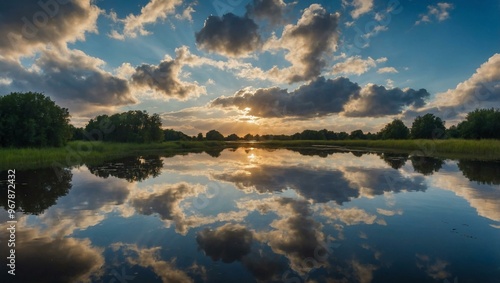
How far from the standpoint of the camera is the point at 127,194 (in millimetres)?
17938

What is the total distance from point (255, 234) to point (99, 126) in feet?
360

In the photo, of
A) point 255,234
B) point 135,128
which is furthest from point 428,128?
point 255,234

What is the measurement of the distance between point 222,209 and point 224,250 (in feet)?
17.0

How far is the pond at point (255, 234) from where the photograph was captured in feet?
25.1

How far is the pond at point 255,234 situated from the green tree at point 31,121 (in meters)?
26.4

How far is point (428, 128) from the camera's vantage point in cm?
10350

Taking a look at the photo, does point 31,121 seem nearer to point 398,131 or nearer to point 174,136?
point 398,131

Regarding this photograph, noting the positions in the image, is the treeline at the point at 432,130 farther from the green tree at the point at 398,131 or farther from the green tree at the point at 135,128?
the green tree at the point at 135,128

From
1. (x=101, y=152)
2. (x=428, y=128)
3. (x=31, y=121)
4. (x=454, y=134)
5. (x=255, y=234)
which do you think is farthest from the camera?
(x=454, y=134)

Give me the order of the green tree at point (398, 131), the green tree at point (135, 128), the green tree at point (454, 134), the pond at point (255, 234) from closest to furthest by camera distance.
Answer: the pond at point (255, 234)
the green tree at point (135, 128)
the green tree at point (454, 134)
the green tree at point (398, 131)

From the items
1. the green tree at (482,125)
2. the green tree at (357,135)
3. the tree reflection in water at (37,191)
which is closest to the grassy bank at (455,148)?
the green tree at (482,125)

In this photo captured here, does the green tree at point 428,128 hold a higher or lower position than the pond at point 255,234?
higher

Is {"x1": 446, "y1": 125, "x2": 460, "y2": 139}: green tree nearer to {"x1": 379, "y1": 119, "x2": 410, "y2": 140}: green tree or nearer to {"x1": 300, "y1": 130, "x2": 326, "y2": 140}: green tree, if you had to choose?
{"x1": 379, "y1": 119, "x2": 410, "y2": 140}: green tree

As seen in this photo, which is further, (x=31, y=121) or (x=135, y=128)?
(x=135, y=128)
